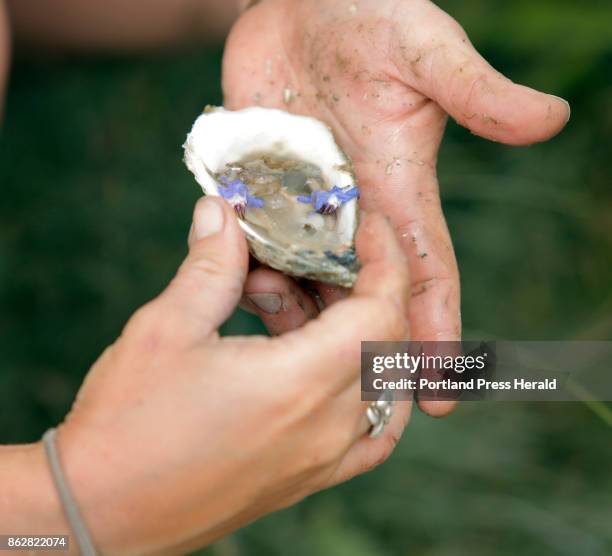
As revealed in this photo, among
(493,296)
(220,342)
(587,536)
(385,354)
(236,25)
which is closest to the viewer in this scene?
(220,342)

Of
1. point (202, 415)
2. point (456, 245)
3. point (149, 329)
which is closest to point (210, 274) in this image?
point (149, 329)

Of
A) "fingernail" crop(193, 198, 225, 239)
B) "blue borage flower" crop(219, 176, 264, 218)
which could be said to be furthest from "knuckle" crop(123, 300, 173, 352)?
"blue borage flower" crop(219, 176, 264, 218)

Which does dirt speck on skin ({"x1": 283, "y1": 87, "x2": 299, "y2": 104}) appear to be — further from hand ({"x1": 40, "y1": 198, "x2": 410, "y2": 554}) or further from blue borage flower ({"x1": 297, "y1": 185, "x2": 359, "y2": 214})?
hand ({"x1": 40, "y1": 198, "x2": 410, "y2": 554})

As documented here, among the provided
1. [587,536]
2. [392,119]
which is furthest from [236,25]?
[587,536]

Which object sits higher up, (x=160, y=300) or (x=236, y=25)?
(x=236, y=25)

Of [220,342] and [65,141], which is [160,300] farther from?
[65,141]
